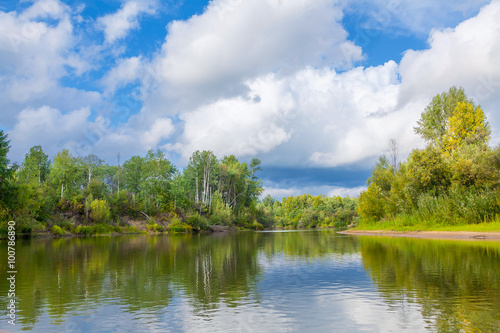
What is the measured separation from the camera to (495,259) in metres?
16.8

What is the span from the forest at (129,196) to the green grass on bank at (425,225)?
130 feet

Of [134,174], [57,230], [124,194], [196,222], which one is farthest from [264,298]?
[134,174]

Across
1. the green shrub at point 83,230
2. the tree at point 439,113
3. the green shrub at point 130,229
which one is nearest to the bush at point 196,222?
the green shrub at point 130,229

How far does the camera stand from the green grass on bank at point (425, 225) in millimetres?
31941

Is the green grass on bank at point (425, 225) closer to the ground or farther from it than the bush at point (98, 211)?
closer to the ground

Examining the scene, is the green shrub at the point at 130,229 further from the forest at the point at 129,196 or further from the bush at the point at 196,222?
the bush at the point at 196,222

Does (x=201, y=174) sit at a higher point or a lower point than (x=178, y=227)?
higher

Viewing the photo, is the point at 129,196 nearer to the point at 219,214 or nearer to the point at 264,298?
the point at 219,214

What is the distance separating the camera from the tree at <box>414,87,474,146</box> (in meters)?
58.2

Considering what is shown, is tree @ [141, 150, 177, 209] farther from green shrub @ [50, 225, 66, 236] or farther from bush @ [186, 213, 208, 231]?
green shrub @ [50, 225, 66, 236]

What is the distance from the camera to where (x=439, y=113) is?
59.9 m

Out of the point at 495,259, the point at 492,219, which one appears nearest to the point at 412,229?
Answer: the point at 492,219

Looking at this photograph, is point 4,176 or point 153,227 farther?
point 153,227

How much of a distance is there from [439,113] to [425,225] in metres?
27.4
